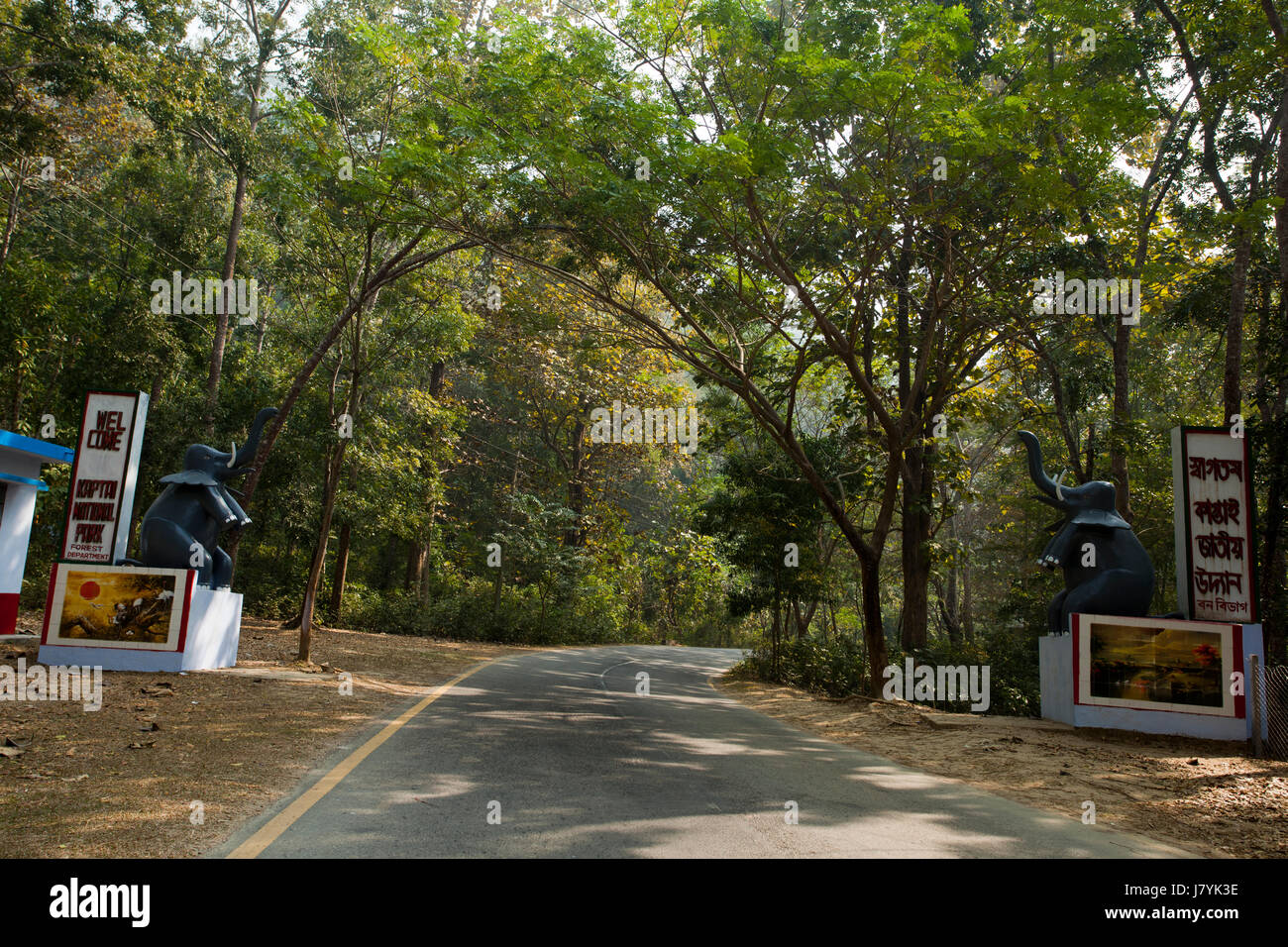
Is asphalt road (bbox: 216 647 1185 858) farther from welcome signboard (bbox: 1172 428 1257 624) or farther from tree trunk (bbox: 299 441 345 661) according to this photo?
welcome signboard (bbox: 1172 428 1257 624)

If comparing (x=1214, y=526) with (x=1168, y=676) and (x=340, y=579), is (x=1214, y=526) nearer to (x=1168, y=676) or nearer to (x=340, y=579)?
(x=1168, y=676)

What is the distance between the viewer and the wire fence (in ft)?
31.8

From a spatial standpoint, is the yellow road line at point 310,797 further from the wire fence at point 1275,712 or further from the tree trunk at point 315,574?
the wire fence at point 1275,712

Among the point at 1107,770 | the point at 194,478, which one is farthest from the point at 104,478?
the point at 1107,770

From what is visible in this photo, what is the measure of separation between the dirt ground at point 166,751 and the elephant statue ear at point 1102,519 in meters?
9.69

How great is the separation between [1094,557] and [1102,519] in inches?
22.1

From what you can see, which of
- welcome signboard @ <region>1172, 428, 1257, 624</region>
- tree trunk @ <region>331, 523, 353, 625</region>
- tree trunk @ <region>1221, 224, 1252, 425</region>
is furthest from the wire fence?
tree trunk @ <region>331, 523, 353, 625</region>

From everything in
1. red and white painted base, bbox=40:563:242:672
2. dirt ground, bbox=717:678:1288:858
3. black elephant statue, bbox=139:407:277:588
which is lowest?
dirt ground, bbox=717:678:1288:858

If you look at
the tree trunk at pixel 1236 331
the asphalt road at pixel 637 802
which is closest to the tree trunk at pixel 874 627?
the asphalt road at pixel 637 802

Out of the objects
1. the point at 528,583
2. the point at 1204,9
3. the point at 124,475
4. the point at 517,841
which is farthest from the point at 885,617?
the point at 517,841

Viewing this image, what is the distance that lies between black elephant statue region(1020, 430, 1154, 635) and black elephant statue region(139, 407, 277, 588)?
480 inches

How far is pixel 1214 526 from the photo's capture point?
11.2m

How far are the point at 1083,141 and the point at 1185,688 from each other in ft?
25.1

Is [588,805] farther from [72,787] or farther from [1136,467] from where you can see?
[1136,467]
